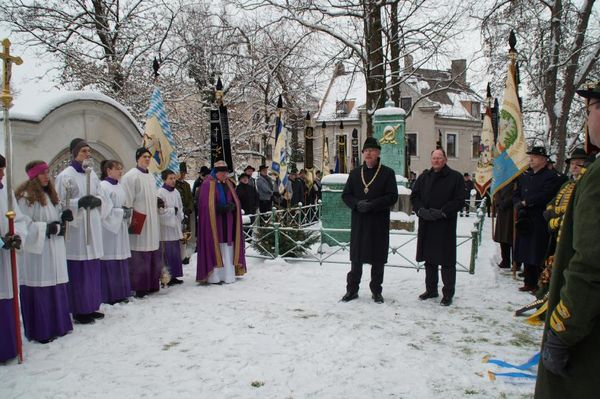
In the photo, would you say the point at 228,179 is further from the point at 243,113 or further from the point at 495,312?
the point at 243,113

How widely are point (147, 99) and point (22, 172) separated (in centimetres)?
1167

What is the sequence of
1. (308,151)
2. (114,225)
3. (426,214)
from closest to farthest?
(114,225) < (426,214) < (308,151)

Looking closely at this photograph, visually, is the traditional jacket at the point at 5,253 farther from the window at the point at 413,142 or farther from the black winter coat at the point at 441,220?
the window at the point at 413,142

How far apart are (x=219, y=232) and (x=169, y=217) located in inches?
32.5

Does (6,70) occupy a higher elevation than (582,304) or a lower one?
higher

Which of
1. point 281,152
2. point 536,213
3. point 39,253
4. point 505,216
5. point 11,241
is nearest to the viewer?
point 11,241

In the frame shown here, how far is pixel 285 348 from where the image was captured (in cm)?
454

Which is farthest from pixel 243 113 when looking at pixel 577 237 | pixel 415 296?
pixel 577 237

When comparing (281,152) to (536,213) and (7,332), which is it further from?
(7,332)

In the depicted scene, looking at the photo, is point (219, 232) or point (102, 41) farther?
point (102, 41)

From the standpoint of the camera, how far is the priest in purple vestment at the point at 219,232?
721 cm

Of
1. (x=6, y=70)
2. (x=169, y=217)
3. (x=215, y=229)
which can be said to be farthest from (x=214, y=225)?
(x=6, y=70)

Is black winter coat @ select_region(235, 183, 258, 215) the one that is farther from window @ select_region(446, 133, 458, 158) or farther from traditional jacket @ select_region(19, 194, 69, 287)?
window @ select_region(446, 133, 458, 158)

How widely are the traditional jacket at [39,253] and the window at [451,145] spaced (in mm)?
39229
